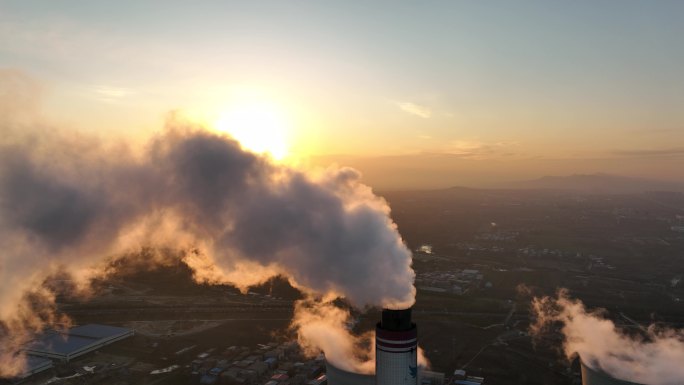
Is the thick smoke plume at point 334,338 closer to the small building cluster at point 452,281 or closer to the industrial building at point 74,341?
the small building cluster at point 452,281

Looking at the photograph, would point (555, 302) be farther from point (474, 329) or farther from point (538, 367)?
point (538, 367)

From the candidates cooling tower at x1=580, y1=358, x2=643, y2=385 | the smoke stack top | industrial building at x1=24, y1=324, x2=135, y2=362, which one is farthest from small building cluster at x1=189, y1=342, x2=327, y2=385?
cooling tower at x1=580, y1=358, x2=643, y2=385

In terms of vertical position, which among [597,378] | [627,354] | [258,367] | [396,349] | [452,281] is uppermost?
[396,349]

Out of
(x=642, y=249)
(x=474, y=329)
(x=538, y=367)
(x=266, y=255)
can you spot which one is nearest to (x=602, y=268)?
(x=642, y=249)

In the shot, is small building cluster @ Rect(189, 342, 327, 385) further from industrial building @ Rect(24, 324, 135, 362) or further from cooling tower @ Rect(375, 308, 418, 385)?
cooling tower @ Rect(375, 308, 418, 385)

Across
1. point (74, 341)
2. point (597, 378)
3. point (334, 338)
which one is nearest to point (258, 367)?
point (334, 338)

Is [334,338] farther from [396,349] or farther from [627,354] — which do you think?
[627,354]
